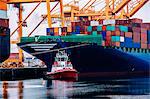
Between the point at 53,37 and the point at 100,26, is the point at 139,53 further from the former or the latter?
the point at 53,37

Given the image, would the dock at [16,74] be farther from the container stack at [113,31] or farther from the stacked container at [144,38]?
the stacked container at [144,38]

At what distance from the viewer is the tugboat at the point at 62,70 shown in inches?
2628

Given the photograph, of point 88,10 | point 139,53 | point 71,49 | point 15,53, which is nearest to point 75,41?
point 71,49

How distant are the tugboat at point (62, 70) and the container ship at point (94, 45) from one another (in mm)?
2123

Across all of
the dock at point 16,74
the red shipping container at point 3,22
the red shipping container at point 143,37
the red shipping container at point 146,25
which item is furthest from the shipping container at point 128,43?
the red shipping container at point 3,22

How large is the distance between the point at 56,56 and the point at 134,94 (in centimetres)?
2469

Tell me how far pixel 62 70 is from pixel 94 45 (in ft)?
20.9

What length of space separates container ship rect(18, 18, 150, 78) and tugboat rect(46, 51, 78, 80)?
6.97 feet

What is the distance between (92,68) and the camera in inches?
2810

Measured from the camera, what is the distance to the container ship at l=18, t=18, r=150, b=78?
69.9 meters

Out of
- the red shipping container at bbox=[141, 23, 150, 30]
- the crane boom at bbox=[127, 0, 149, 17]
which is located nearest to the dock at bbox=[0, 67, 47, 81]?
the crane boom at bbox=[127, 0, 149, 17]

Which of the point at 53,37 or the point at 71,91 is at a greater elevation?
the point at 53,37

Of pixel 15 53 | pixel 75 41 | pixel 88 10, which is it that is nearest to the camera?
pixel 75 41

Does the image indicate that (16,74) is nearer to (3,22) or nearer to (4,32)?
(4,32)
